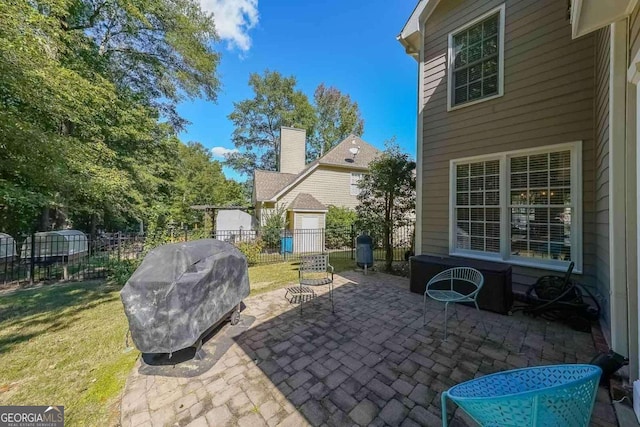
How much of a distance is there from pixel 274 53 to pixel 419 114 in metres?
12.9

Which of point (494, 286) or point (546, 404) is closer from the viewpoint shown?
point (546, 404)

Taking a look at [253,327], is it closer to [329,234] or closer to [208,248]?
[208,248]

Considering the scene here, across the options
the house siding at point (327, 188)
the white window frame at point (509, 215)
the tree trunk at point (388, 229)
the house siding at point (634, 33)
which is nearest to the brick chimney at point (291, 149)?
the house siding at point (327, 188)

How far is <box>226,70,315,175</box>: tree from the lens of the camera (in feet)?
86.0

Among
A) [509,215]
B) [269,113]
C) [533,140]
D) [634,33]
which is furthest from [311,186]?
[269,113]

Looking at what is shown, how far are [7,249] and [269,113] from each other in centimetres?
2297

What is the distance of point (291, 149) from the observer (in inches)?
730

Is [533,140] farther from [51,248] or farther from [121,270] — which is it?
[51,248]

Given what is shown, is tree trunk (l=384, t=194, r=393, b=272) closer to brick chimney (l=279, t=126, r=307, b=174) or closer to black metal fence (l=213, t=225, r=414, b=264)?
black metal fence (l=213, t=225, r=414, b=264)

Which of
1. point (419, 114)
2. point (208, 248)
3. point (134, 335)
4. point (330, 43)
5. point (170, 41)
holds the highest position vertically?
point (330, 43)

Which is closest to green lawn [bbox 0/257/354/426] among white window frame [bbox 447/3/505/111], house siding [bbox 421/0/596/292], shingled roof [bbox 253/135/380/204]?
house siding [bbox 421/0/596/292]

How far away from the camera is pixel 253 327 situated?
381 cm

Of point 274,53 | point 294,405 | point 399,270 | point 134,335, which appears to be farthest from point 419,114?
point 274,53

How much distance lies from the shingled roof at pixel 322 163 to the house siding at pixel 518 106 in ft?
29.9
